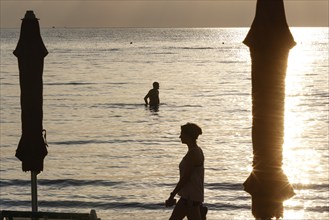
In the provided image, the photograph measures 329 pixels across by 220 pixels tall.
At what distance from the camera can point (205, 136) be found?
3531 centimetres

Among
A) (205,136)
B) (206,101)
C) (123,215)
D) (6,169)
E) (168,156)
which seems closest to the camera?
(123,215)

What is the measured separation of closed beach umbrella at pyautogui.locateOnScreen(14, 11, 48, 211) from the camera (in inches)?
432

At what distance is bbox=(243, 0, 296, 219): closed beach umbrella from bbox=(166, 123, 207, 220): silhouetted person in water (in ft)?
4.44

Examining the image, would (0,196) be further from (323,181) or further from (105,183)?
(323,181)

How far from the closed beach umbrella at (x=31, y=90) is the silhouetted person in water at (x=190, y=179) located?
2303mm

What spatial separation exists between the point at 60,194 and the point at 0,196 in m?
1.66

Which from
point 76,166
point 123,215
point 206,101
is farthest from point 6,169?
point 206,101

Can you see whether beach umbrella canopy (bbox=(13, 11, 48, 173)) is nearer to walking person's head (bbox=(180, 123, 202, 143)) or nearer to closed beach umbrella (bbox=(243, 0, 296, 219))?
walking person's head (bbox=(180, 123, 202, 143))

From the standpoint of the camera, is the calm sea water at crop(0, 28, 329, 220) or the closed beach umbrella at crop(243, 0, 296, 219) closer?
the closed beach umbrella at crop(243, 0, 296, 219)

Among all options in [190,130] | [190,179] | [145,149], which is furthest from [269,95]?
[145,149]

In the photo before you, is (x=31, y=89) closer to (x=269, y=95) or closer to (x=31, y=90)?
(x=31, y=90)

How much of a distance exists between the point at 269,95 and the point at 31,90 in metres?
4.10

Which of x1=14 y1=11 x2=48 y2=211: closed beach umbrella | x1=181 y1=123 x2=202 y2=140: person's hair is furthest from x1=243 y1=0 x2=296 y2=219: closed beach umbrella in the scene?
x1=14 y1=11 x2=48 y2=211: closed beach umbrella

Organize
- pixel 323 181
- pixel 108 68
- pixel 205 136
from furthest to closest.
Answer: pixel 108 68, pixel 205 136, pixel 323 181
